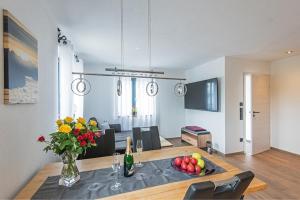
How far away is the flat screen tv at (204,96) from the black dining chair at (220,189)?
A: 3.29m

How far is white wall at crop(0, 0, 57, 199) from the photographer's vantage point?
1050 millimetres

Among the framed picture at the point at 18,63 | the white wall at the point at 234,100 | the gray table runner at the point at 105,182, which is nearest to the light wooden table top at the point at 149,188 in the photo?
the gray table runner at the point at 105,182

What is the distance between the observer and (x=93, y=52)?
3752 millimetres

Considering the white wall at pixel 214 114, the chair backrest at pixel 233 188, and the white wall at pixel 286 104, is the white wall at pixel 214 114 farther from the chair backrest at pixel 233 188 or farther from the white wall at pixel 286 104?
the chair backrest at pixel 233 188

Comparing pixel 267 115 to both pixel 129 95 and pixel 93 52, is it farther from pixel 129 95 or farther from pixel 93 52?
pixel 93 52

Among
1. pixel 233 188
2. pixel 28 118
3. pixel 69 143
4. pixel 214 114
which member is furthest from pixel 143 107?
pixel 233 188

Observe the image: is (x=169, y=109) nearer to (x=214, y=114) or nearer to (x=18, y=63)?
(x=214, y=114)

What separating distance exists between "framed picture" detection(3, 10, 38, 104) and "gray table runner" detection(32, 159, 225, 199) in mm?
691

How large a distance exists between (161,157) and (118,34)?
82.8 inches

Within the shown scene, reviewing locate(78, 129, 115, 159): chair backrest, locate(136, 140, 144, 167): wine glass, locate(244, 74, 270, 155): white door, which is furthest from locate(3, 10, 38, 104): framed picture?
locate(244, 74, 270, 155): white door

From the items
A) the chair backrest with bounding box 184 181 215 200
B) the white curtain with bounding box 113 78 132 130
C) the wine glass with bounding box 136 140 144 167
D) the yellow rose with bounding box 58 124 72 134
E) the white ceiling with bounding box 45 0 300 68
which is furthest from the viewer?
the white curtain with bounding box 113 78 132 130

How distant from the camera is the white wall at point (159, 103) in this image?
4934 mm

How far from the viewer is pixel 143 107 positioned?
5336 millimetres

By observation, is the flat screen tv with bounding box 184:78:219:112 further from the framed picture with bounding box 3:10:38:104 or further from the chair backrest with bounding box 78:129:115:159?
the framed picture with bounding box 3:10:38:104
